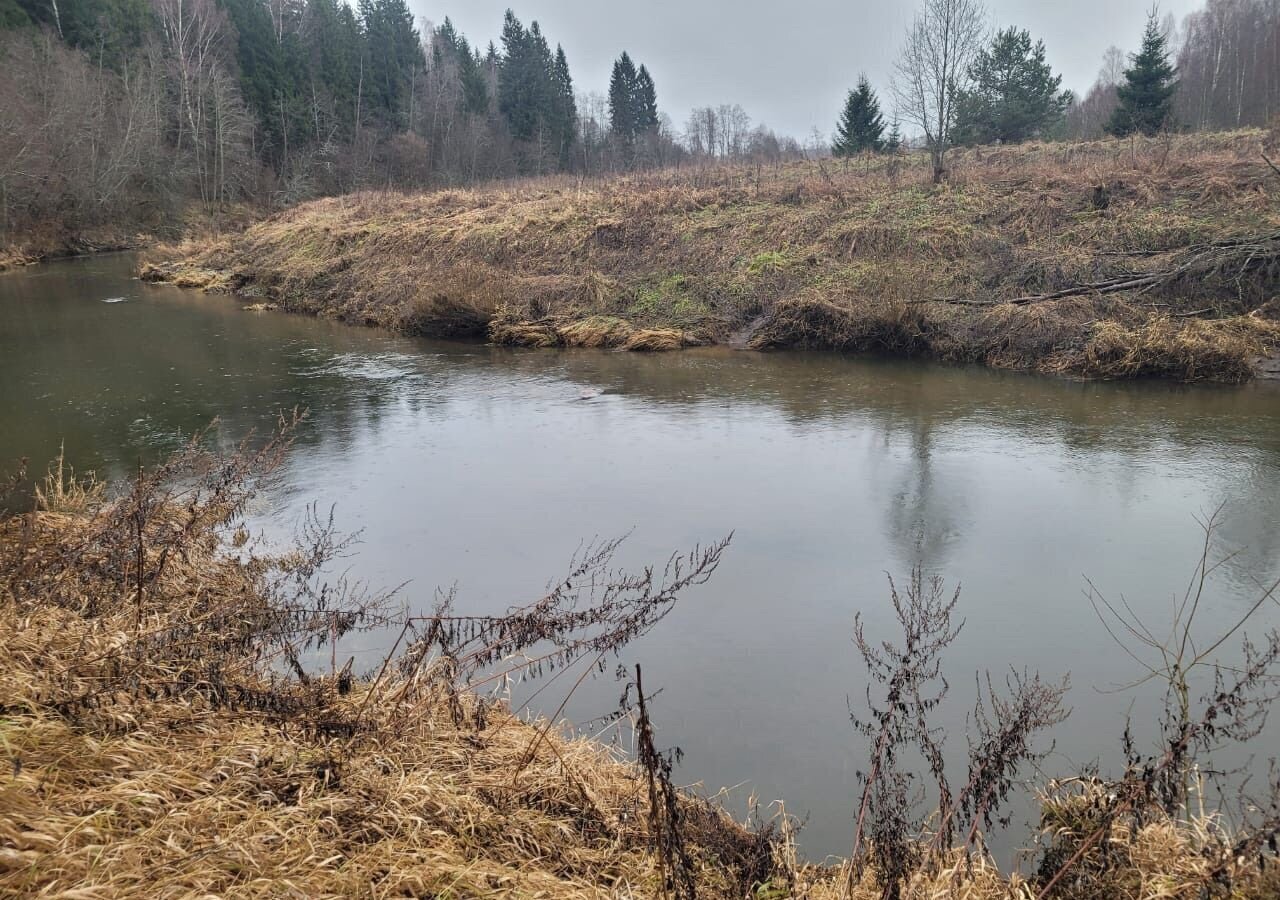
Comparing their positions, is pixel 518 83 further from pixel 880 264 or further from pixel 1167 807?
pixel 1167 807

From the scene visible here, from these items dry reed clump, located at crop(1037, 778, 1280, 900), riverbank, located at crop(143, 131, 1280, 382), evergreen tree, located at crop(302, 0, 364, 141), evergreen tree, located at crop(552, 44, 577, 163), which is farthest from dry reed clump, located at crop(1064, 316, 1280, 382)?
evergreen tree, located at crop(302, 0, 364, 141)

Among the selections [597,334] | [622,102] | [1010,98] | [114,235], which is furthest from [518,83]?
[597,334]

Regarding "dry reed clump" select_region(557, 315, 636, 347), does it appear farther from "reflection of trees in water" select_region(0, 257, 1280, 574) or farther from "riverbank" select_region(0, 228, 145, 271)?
"riverbank" select_region(0, 228, 145, 271)

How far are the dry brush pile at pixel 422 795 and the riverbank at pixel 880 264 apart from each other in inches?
369

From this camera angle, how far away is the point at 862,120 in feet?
102

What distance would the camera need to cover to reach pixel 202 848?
2.36 metres

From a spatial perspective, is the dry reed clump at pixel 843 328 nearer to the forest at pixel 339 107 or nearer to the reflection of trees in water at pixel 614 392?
the reflection of trees in water at pixel 614 392

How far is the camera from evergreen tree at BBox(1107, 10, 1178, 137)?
2525 centimetres

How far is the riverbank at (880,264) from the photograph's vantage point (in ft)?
41.0

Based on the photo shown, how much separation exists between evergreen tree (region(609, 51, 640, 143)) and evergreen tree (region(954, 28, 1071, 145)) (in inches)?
1343

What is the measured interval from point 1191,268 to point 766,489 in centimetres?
946

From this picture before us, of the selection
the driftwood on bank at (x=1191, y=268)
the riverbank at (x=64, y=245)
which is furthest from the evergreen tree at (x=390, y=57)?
the driftwood on bank at (x=1191, y=268)

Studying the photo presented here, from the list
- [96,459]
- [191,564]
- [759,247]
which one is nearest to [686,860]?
[191,564]

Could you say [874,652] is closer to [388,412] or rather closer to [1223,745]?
[1223,745]
